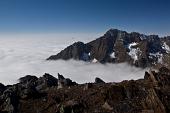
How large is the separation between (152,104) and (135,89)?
10.8m

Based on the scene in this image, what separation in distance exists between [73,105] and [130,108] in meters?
11.1

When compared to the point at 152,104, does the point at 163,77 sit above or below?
above

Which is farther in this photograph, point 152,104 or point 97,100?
point 97,100

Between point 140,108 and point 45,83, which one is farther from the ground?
point 45,83

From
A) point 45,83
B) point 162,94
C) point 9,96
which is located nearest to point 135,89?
point 162,94

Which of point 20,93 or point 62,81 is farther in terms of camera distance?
point 62,81

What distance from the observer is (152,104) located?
5988 centimetres

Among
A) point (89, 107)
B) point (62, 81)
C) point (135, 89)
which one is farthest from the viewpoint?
point (62, 81)

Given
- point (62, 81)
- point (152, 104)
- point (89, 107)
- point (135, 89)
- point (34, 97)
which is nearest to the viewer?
point (152, 104)

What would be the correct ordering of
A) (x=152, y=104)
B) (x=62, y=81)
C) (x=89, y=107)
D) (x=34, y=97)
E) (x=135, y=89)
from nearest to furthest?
1. (x=152, y=104)
2. (x=89, y=107)
3. (x=135, y=89)
4. (x=34, y=97)
5. (x=62, y=81)

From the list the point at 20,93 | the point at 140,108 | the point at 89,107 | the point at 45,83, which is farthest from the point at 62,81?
the point at 140,108

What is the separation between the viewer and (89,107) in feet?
211

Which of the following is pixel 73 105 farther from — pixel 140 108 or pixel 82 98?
pixel 140 108

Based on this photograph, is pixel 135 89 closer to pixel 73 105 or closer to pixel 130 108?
pixel 130 108
